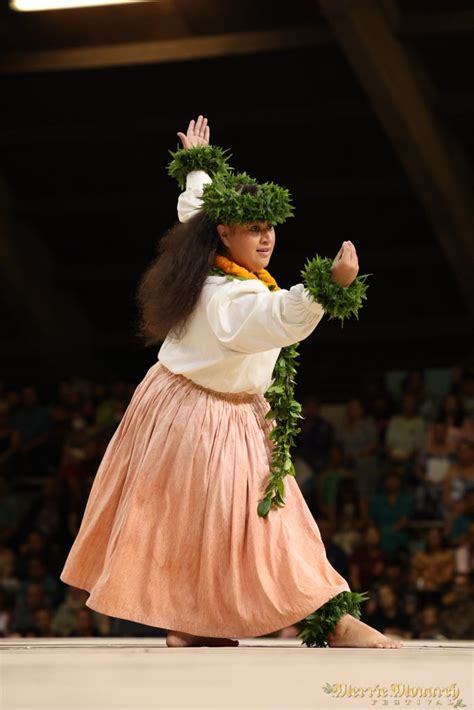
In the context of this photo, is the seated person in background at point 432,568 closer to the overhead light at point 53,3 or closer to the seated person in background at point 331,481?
the seated person in background at point 331,481

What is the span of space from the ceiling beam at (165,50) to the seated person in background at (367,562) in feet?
9.87

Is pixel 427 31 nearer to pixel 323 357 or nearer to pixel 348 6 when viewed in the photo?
pixel 348 6

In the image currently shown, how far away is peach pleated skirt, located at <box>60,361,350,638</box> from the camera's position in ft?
11.5

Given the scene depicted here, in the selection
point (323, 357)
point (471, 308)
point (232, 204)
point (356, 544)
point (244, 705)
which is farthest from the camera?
point (323, 357)

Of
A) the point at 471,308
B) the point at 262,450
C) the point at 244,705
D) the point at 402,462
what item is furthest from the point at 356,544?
the point at 244,705

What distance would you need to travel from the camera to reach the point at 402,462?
8.55m

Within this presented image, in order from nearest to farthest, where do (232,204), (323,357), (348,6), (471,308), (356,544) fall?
(232,204) → (348,6) → (356,544) → (471,308) → (323,357)

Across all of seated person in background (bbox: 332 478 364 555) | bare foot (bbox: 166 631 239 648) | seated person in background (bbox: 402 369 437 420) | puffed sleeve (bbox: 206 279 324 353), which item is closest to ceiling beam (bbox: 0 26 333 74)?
seated person in background (bbox: 402 369 437 420)

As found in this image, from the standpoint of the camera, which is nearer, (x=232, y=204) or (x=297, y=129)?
(x=232, y=204)

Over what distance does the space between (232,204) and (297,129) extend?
5.62m

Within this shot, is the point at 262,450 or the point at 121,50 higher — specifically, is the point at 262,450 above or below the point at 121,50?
below

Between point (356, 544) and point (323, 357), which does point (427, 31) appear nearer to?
point (356, 544)

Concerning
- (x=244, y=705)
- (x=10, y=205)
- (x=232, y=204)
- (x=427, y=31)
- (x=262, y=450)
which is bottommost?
(x=244, y=705)

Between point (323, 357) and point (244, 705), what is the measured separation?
9.11 metres
